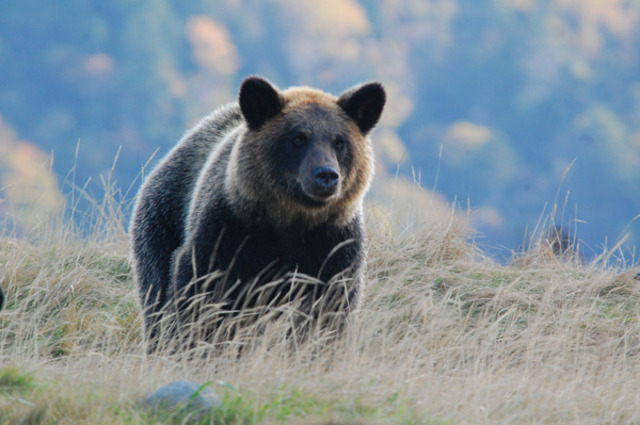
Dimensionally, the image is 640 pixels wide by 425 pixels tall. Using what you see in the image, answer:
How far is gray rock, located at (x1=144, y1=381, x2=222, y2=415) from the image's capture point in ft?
13.1

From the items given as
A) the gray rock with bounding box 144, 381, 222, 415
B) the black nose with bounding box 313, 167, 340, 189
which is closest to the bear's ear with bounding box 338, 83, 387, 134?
the black nose with bounding box 313, 167, 340, 189

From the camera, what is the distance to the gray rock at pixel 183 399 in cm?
401

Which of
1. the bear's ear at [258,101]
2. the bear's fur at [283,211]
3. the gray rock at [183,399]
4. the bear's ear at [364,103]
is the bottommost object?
the gray rock at [183,399]

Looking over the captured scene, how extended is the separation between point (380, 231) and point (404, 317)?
1.69 m

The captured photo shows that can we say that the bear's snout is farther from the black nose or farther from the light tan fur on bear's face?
the light tan fur on bear's face

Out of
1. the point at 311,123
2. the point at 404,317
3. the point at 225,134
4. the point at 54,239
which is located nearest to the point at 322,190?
the point at 311,123

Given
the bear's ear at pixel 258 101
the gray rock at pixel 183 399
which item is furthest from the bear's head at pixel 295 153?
the gray rock at pixel 183 399

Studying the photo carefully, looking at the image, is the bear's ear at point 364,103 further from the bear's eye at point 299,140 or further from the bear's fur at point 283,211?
the bear's eye at point 299,140

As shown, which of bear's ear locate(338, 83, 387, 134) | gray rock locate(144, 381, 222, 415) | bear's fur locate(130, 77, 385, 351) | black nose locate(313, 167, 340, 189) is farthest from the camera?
bear's ear locate(338, 83, 387, 134)

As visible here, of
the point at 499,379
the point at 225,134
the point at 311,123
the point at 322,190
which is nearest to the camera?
the point at 499,379

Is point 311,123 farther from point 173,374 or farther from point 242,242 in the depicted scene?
point 173,374

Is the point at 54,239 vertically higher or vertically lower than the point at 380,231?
lower

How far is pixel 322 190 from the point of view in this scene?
5617 millimetres

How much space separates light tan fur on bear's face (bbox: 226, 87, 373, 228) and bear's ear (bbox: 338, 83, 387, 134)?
81mm
